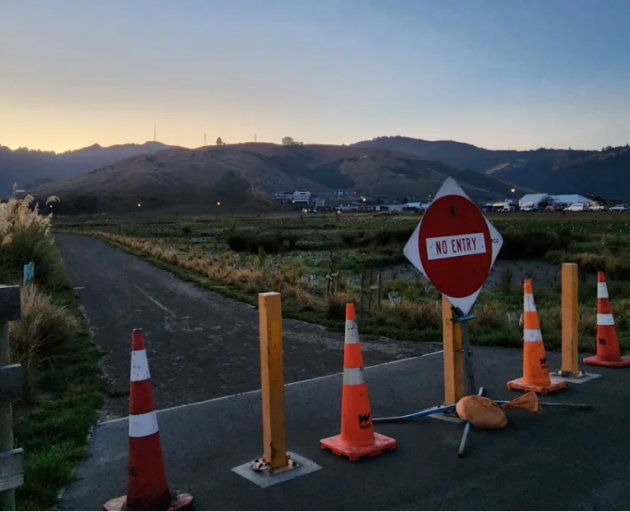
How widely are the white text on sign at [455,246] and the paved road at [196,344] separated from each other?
9.52ft

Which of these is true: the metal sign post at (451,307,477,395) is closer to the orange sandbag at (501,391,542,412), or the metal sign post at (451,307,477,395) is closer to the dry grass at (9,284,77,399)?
the orange sandbag at (501,391,542,412)

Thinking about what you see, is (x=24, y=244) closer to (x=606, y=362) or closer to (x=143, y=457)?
(x=143, y=457)

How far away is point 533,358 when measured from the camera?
22.4 ft

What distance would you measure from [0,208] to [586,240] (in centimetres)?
3432

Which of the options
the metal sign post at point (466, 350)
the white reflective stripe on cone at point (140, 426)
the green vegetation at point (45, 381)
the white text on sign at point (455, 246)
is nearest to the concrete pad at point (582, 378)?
the metal sign post at point (466, 350)

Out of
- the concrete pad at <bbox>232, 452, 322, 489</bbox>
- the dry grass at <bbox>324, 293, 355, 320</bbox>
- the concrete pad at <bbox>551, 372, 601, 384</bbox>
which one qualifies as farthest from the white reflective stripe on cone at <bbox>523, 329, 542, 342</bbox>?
the dry grass at <bbox>324, 293, 355, 320</bbox>

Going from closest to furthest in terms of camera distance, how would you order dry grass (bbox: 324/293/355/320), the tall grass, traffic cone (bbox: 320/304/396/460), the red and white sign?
traffic cone (bbox: 320/304/396/460) < the red and white sign < dry grass (bbox: 324/293/355/320) < the tall grass

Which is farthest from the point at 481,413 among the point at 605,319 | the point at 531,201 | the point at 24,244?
the point at 531,201

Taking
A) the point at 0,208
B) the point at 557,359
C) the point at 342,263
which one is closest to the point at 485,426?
the point at 557,359

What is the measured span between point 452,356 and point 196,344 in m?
5.42

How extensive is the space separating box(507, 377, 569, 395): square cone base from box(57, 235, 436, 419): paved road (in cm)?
222

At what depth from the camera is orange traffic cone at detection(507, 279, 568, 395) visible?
22.2ft

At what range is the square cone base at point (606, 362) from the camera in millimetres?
7809

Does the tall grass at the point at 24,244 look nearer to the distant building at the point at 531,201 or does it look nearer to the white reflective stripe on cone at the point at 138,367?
the white reflective stripe on cone at the point at 138,367
